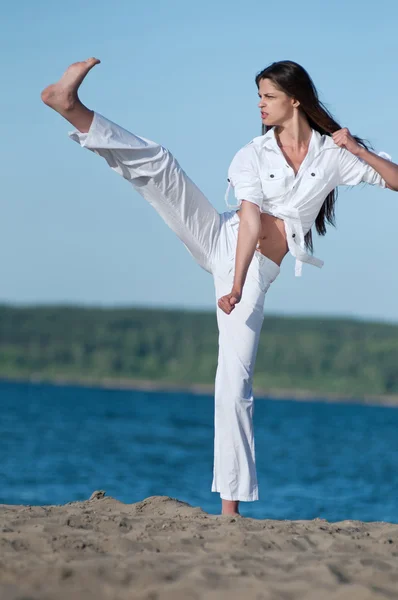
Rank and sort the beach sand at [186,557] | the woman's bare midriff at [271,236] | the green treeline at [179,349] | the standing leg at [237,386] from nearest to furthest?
the beach sand at [186,557] → the standing leg at [237,386] → the woman's bare midriff at [271,236] → the green treeline at [179,349]

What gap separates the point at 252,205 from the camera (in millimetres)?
5480

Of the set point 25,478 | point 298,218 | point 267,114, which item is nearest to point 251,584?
point 298,218

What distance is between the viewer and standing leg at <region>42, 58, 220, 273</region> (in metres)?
5.30

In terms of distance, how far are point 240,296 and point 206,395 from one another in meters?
118

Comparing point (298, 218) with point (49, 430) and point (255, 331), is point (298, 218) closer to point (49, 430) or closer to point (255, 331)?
point (255, 331)

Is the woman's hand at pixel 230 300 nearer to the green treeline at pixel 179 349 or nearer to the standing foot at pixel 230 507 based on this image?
the standing foot at pixel 230 507

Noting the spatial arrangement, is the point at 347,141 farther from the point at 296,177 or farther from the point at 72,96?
the point at 72,96

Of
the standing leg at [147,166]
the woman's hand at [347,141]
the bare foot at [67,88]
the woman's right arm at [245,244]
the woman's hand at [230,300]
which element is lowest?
the woman's hand at [230,300]

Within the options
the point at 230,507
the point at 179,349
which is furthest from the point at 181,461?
the point at 179,349

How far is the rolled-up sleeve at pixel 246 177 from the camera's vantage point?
5500 mm

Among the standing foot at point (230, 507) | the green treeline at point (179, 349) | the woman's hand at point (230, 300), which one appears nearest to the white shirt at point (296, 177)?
the woman's hand at point (230, 300)

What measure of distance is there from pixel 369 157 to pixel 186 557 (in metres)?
2.56

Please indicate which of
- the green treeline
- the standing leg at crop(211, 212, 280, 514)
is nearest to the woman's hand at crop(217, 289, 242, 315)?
the standing leg at crop(211, 212, 280, 514)

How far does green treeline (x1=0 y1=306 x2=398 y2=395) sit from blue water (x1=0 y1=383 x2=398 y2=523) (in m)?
45.1
